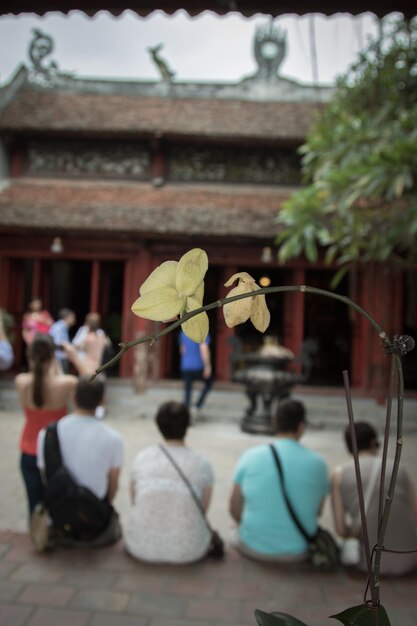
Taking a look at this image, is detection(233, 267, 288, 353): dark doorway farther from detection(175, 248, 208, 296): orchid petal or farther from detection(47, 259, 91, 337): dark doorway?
detection(175, 248, 208, 296): orchid petal

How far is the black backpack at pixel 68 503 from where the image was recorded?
292 cm

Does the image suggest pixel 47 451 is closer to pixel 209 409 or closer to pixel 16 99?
pixel 209 409

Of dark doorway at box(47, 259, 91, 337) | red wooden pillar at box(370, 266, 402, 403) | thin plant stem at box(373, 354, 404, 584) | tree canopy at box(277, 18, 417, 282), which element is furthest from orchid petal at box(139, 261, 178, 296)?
dark doorway at box(47, 259, 91, 337)

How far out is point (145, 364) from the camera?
983 cm

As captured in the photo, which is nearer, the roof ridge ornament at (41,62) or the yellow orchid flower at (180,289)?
the yellow orchid flower at (180,289)

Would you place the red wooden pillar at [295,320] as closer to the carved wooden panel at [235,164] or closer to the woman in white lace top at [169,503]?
the carved wooden panel at [235,164]

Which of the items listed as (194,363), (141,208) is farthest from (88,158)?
(194,363)

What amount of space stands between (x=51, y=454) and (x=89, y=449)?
20 cm

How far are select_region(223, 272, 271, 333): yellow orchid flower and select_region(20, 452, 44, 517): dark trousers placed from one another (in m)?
3.08

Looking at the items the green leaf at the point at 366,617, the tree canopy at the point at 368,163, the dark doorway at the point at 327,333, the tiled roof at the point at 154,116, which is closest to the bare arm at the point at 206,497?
the green leaf at the point at 366,617

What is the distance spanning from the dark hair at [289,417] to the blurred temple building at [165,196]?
207 inches

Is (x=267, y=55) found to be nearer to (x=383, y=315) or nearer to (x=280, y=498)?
(x=383, y=315)

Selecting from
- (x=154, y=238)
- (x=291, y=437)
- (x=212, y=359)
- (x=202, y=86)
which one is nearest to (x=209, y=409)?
(x=154, y=238)

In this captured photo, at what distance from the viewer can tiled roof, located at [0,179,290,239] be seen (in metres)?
9.88
